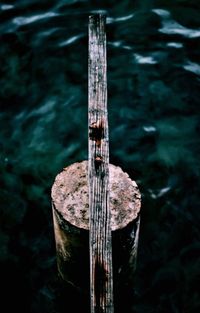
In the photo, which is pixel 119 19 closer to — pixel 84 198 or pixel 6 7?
pixel 6 7

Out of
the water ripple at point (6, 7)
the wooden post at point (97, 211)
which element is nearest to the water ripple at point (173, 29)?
the water ripple at point (6, 7)

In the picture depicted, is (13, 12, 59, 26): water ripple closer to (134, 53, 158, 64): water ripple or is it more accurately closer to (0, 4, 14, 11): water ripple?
(0, 4, 14, 11): water ripple

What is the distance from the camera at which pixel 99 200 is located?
7.54 feet

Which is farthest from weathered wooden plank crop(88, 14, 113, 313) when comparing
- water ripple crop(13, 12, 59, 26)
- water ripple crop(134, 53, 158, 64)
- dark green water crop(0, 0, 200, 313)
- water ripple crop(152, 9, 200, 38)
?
water ripple crop(13, 12, 59, 26)

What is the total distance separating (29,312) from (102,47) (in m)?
2.53

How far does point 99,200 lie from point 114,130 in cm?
254

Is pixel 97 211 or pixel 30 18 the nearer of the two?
pixel 97 211

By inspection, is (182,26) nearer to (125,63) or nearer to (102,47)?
(125,63)

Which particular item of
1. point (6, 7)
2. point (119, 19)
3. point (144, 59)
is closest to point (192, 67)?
point (144, 59)

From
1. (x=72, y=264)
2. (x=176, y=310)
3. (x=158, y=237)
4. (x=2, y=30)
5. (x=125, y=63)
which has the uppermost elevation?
(x=2, y=30)

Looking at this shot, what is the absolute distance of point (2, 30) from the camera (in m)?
6.04

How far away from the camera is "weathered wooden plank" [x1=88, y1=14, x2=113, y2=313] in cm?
226

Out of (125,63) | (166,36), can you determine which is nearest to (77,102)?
(125,63)

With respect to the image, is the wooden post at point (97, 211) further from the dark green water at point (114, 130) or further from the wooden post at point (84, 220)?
the dark green water at point (114, 130)
